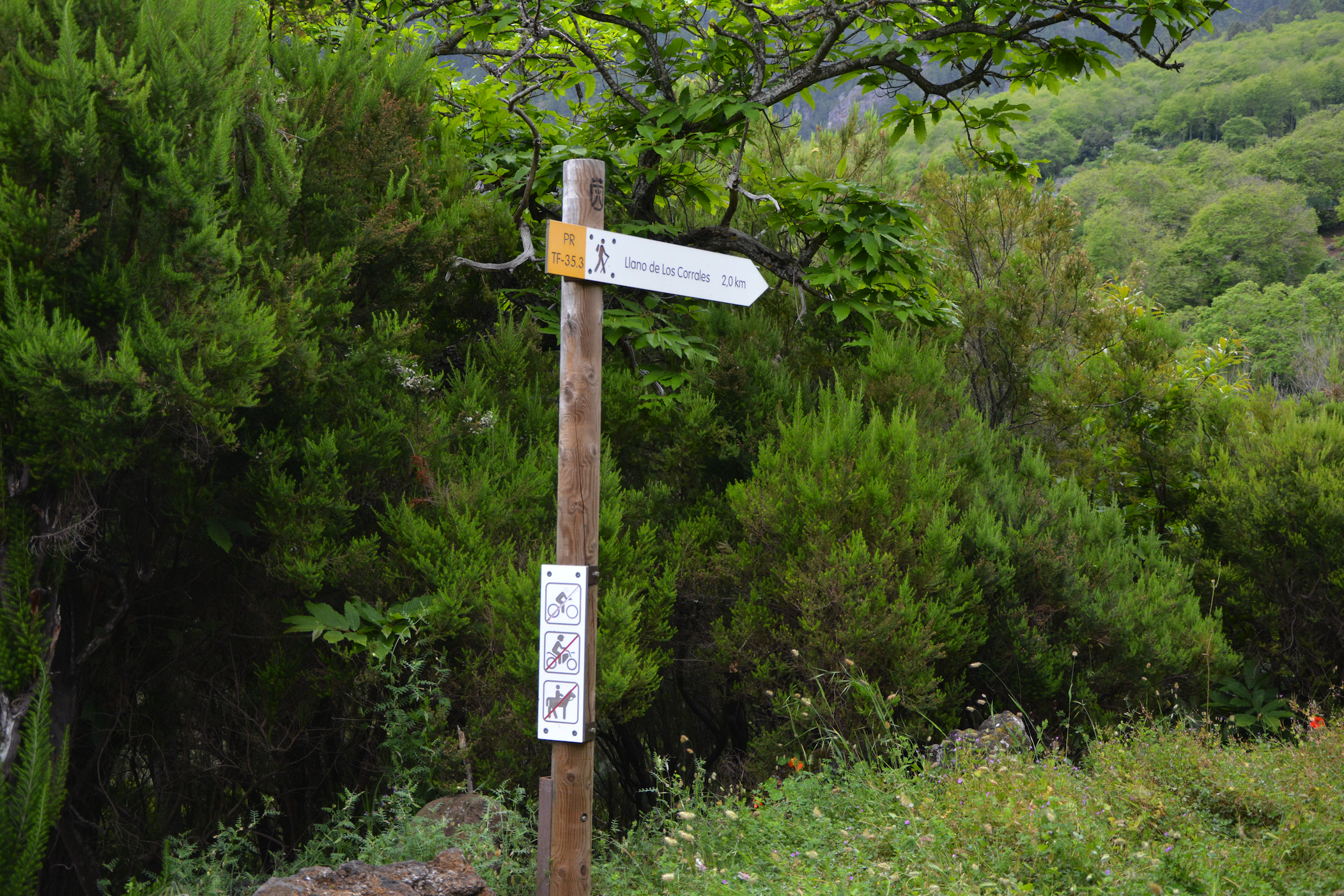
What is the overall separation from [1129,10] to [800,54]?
6.74 feet

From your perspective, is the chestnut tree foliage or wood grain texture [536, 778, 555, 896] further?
the chestnut tree foliage

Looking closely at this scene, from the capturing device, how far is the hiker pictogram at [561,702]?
2770mm

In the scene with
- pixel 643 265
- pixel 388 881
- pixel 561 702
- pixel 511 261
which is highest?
pixel 511 261

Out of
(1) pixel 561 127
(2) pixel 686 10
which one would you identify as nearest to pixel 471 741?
(1) pixel 561 127

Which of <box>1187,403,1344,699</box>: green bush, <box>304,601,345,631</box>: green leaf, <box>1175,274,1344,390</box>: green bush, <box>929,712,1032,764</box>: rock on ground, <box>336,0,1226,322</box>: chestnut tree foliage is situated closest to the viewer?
<box>304,601,345,631</box>: green leaf

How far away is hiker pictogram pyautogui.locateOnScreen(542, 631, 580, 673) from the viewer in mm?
2779

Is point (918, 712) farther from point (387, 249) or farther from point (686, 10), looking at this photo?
point (686, 10)

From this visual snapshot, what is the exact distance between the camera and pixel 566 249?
2.81m

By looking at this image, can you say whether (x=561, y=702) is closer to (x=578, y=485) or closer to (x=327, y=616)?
(x=578, y=485)

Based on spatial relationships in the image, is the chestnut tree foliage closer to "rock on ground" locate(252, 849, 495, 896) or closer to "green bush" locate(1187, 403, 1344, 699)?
"green bush" locate(1187, 403, 1344, 699)

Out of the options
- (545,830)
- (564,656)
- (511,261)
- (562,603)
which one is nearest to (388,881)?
(545,830)

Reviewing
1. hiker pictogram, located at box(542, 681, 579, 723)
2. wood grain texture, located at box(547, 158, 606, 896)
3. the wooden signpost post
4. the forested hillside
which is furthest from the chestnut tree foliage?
hiker pictogram, located at box(542, 681, 579, 723)

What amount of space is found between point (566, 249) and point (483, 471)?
1.79 metres

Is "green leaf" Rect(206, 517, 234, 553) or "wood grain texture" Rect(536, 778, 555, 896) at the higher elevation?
"green leaf" Rect(206, 517, 234, 553)
